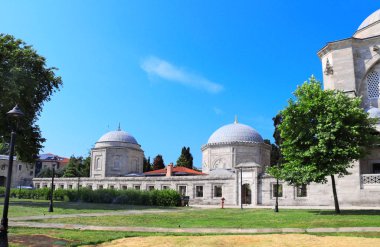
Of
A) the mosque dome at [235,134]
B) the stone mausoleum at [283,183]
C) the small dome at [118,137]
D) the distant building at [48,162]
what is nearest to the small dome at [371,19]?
the stone mausoleum at [283,183]

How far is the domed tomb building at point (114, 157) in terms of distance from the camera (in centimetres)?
5866

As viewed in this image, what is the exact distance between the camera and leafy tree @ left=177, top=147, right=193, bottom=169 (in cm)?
7170

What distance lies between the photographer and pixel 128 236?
11.0 meters

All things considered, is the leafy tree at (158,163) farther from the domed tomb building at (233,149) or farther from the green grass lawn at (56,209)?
the green grass lawn at (56,209)

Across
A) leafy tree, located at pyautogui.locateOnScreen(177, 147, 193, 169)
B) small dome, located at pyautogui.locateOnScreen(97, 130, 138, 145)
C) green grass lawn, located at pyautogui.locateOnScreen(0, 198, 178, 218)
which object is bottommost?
green grass lawn, located at pyautogui.locateOnScreen(0, 198, 178, 218)

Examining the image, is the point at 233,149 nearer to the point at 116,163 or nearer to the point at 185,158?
the point at 116,163

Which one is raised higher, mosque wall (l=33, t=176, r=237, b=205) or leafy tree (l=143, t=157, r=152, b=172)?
leafy tree (l=143, t=157, r=152, b=172)

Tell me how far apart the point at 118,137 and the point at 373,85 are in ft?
134

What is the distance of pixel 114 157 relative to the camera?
2339 inches

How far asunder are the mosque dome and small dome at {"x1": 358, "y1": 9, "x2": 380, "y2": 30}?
21428 millimetres

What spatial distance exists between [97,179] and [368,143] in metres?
40.4

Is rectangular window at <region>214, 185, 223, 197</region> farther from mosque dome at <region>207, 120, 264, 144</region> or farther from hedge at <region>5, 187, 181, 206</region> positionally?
mosque dome at <region>207, 120, 264, 144</region>

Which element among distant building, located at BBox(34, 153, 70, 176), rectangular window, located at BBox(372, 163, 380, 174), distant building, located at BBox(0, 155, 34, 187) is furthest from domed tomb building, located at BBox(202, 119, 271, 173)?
distant building, located at BBox(34, 153, 70, 176)

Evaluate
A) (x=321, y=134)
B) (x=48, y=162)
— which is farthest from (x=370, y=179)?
(x=48, y=162)
